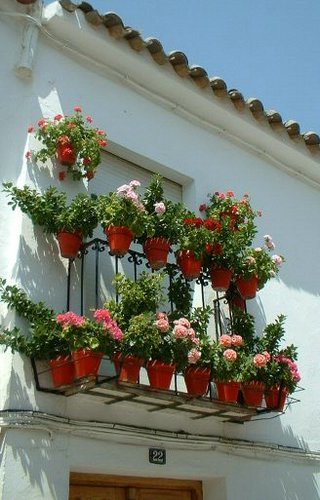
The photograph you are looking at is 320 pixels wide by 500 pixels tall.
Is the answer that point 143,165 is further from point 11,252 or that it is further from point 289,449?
point 289,449

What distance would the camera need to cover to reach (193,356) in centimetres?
498

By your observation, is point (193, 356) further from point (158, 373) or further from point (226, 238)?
point (226, 238)

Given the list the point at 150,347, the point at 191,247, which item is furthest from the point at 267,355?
the point at 150,347

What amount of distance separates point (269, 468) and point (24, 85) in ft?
12.9

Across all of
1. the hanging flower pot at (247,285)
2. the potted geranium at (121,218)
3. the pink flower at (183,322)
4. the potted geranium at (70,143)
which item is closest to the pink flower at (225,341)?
the pink flower at (183,322)

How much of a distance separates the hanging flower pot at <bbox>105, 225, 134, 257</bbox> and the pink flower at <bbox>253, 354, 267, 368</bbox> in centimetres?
137

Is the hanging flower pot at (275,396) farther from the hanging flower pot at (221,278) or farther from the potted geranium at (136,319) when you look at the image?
the potted geranium at (136,319)

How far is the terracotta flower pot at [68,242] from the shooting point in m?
5.02

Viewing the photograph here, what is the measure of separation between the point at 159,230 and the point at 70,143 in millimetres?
974

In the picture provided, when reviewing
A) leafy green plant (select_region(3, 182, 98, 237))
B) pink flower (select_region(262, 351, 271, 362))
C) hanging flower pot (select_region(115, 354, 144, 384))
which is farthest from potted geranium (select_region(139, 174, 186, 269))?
pink flower (select_region(262, 351, 271, 362))

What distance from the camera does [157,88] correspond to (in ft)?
21.9

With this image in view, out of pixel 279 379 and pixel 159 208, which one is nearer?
pixel 159 208

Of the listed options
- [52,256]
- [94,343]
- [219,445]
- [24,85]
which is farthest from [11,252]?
[219,445]

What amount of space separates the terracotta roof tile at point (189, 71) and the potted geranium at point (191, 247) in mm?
1851
